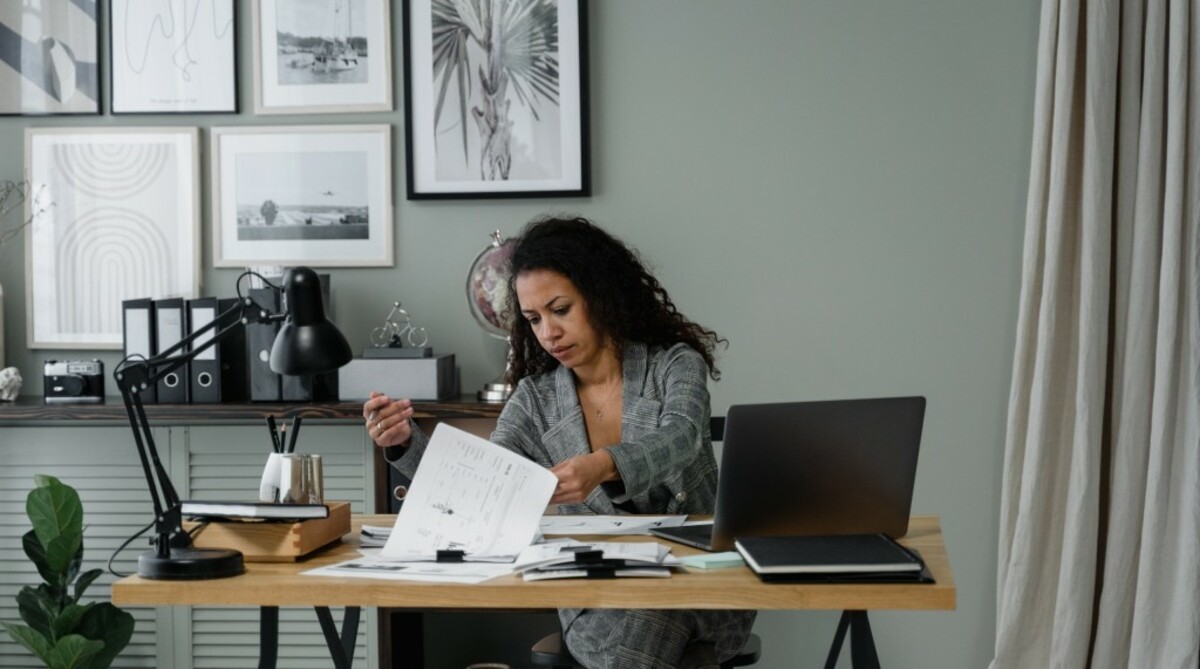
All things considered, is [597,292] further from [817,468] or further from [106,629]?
[106,629]

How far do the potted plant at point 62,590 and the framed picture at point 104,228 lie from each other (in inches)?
24.1

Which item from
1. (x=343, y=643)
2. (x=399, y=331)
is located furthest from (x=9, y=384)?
(x=343, y=643)

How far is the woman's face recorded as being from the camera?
250cm

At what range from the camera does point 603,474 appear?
207cm

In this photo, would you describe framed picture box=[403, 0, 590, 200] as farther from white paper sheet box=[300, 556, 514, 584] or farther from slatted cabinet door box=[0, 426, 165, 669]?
white paper sheet box=[300, 556, 514, 584]

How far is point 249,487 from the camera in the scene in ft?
10.9

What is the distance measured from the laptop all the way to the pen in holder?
63 centimetres

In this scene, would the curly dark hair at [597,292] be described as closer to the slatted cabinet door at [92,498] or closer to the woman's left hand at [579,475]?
the woman's left hand at [579,475]

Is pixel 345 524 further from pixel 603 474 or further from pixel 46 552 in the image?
pixel 46 552

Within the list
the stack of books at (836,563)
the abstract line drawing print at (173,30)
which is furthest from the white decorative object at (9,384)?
the stack of books at (836,563)

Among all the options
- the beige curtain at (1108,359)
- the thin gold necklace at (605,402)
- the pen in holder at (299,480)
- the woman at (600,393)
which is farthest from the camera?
the beige curtain at (1108,359)

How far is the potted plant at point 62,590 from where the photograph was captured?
10.3 ft

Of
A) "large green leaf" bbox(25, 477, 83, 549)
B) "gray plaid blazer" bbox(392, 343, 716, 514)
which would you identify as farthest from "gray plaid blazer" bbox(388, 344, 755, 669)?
"large green leaf" bbox(25, 477, 83, 549)

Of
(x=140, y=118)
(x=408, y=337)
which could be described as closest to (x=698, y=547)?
(x=408, y=337)
